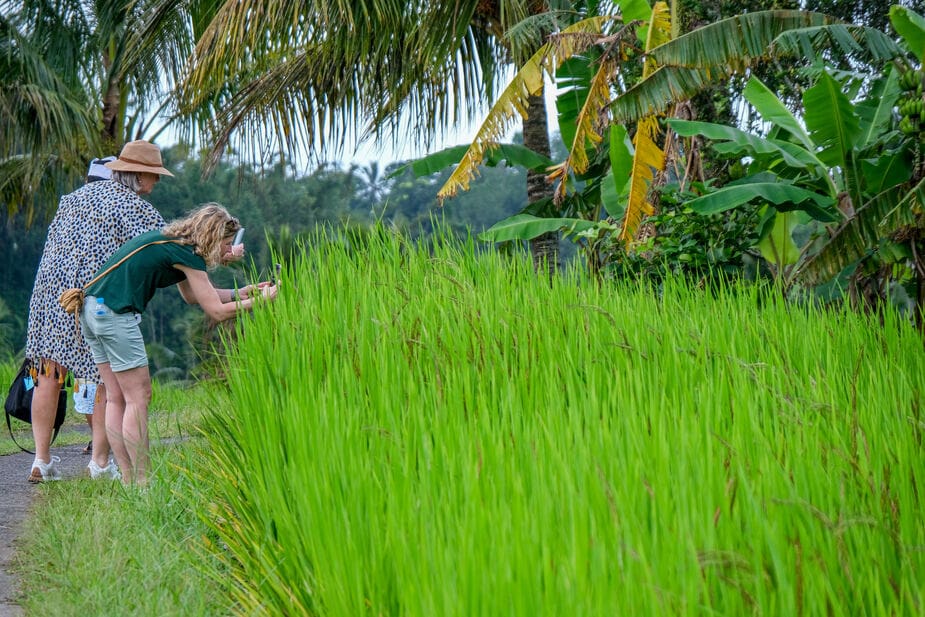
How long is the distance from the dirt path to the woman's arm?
4.01 ft

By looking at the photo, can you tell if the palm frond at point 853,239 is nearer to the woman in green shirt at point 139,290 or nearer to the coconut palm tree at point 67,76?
the woman in green shirt at point 139,290

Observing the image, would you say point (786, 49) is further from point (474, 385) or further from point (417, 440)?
point (417, 440)

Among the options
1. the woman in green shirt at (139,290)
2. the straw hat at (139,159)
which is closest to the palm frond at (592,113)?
the straw hat at (139,159)

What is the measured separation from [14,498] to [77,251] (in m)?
1.28

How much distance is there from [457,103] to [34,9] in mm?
6877

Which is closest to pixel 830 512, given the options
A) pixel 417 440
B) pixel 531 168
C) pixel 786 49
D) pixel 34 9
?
pixel 417 440

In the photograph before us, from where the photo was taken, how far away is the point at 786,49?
6812 millimetres

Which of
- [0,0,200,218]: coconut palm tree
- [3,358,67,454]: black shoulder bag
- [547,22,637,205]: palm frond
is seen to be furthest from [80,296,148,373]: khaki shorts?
[0,0,200,218]: coconut palm tree

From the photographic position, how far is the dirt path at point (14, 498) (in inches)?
134

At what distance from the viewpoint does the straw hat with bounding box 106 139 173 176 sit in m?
4.96

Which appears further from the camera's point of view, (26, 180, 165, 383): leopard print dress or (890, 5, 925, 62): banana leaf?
(890, 5, 925, 62): banana leaf

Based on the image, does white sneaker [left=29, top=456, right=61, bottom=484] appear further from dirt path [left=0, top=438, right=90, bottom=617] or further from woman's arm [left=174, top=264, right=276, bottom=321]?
woman's arm [left=174, top=264, right=276, bottom=321]

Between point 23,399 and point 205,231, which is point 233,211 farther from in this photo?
point 205,231

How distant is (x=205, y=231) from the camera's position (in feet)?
14.6
